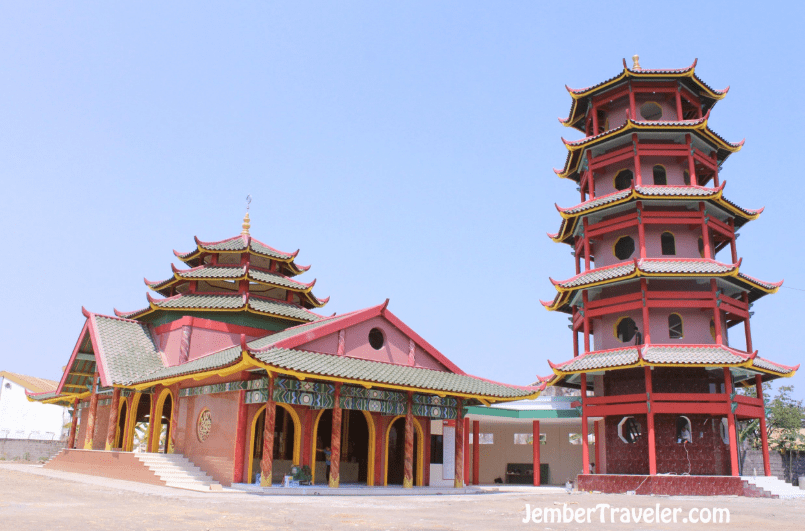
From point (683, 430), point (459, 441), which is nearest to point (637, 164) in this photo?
point (683, 430)

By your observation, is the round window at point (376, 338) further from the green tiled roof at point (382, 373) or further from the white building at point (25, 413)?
the white building at point (25, 413)

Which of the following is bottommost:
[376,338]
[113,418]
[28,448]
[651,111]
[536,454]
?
[28,448]

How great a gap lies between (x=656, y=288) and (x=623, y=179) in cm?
581

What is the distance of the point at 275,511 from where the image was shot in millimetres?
12977

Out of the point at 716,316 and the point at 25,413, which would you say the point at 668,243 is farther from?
the point at 25,413

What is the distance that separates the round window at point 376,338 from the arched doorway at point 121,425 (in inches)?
418

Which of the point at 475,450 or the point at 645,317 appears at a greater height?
the point at 645,317

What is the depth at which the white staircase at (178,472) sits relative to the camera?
18.7 metres

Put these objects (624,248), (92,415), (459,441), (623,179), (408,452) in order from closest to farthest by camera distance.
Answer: (408,452) < (459,441) < (92,415) < (624,248) < (623,179)

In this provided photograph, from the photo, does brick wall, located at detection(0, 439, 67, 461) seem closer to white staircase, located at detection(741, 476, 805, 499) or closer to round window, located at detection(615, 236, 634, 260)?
round window, located at detection(615, 236, 634, 260)

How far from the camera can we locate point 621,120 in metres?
30.4

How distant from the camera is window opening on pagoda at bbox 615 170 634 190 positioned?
97.8 ft

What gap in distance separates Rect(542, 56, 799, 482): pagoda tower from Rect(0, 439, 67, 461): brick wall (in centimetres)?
3268

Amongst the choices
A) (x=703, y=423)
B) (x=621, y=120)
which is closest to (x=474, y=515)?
(x=703, y=423)
